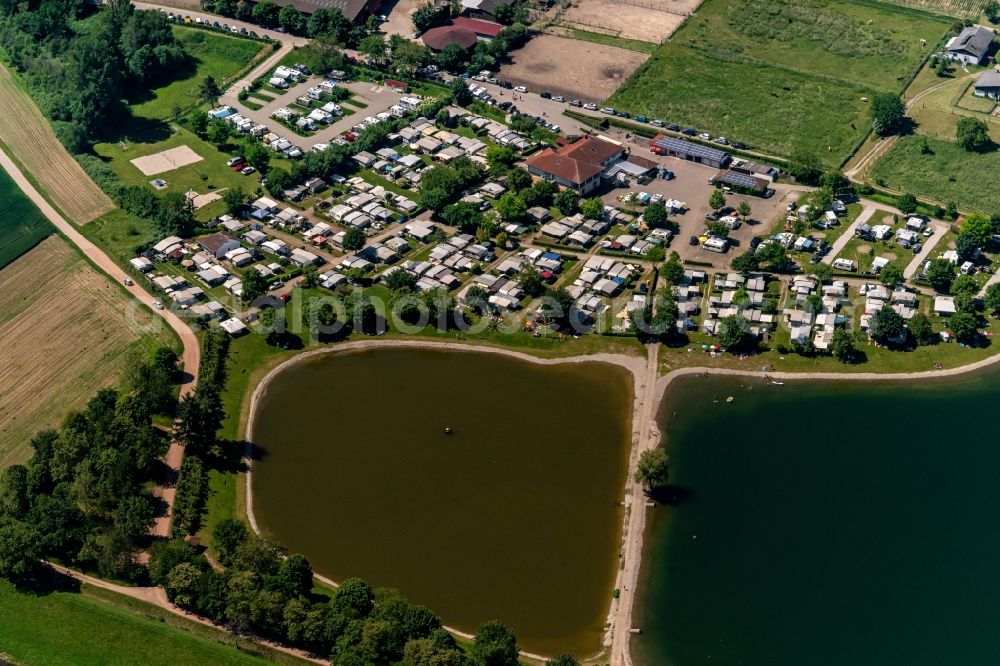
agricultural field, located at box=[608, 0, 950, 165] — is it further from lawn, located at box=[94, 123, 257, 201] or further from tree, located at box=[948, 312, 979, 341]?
lawn, located at box=[94, 123, 257, 201]

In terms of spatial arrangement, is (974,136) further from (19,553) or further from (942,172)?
(19,553)

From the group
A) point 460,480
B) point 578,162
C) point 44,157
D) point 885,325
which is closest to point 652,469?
point 460,480

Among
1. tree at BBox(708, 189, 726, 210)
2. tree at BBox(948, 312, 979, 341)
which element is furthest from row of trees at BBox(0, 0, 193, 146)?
tree at BBox(948, 312, 979, 341)

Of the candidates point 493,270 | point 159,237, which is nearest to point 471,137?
point 493,270

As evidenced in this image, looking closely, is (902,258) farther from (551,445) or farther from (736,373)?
(551,445)

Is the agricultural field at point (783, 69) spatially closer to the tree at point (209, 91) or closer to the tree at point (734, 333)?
the tree at point (734, 333)

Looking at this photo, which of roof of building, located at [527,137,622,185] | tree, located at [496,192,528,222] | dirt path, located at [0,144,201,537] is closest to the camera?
Answer: dirt path, located at [0,144,201,537]
